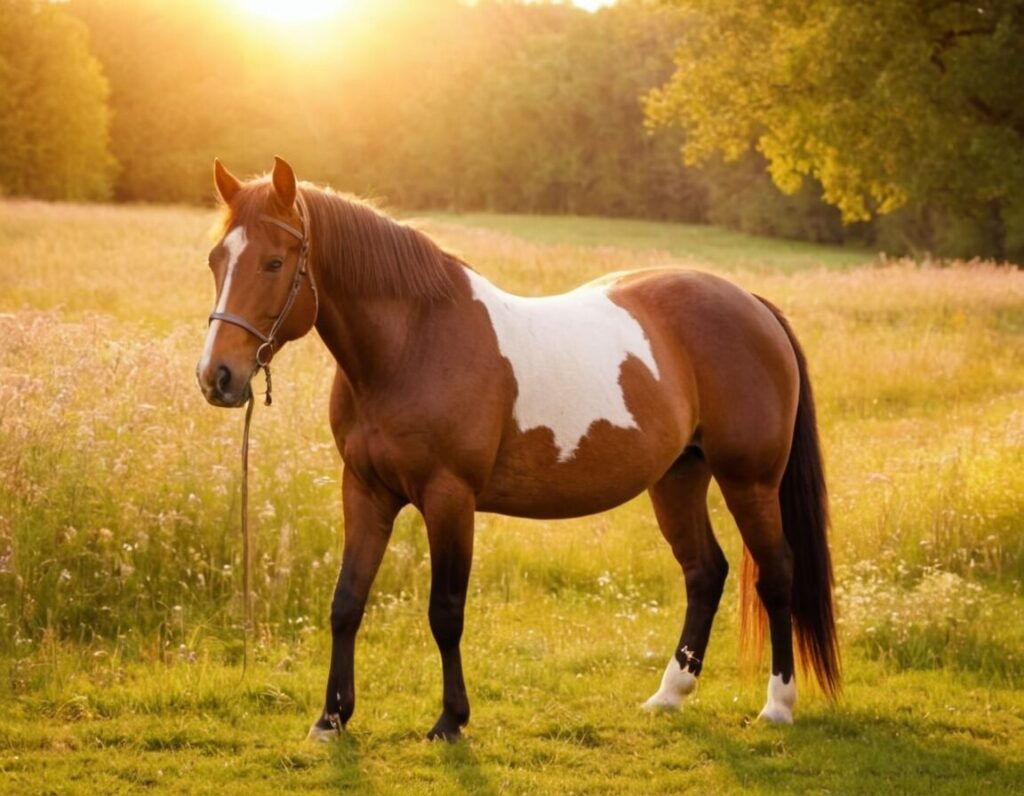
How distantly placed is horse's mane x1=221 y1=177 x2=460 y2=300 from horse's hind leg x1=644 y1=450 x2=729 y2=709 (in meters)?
1.57

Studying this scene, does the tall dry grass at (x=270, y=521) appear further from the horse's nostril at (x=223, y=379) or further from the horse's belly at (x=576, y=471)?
the horse's nostril at (x=223, y=379)

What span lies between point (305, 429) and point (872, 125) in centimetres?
1268

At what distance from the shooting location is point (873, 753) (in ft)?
14.8

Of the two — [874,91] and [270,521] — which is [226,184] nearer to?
[270,521]

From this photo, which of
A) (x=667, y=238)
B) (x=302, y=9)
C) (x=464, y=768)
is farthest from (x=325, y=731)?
(x=302, y=9)

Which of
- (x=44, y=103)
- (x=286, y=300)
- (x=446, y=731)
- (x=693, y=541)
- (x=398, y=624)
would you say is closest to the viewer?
(x=286, y=300)

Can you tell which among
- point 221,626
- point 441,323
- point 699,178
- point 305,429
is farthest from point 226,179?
point 699,178

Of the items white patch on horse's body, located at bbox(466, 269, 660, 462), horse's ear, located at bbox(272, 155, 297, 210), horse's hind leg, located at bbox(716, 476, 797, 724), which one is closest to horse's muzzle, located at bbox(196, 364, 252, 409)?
horse's ear, located at bbox(272, 155, 297, 210)

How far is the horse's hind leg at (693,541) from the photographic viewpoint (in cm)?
514

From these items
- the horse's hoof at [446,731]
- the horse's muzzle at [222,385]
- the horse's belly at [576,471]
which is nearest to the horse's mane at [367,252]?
the horse's muzzle at [222,385]

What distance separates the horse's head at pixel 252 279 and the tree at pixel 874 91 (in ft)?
46.3

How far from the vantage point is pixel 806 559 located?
5.10 m

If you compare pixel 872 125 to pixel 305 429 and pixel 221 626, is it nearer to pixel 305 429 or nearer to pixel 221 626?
pixel 305 429

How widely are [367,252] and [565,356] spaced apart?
924 millimetres
